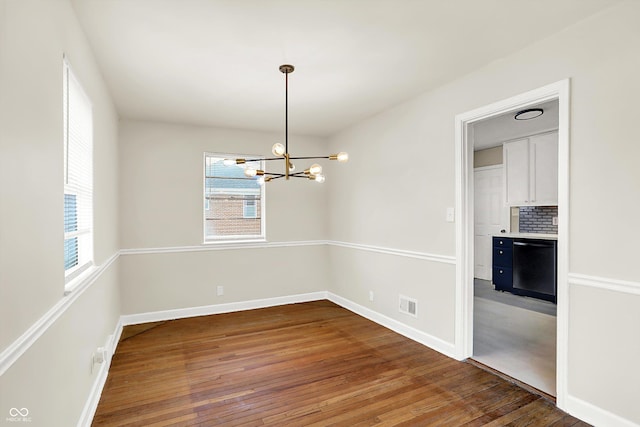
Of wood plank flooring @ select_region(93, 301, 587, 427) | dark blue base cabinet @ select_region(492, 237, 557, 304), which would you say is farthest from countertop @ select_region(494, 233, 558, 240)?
wood plank flooring @ select_region(93, 301, 587, 427)

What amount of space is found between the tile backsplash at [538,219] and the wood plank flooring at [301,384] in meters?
3.65

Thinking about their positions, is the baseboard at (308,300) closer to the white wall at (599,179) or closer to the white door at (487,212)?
the white wall at (599,179)

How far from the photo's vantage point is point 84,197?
2459mm

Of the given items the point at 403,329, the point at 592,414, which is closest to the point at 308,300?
the point at 403,329

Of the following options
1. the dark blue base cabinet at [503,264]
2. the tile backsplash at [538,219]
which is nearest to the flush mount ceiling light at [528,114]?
the tile backsplash at [538,219]

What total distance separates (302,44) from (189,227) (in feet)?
10.1

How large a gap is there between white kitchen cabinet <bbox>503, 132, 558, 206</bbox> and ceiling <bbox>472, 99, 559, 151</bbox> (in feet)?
0.55

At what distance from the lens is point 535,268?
5285mm

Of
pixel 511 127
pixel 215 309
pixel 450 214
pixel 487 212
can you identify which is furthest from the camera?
pixel 487 212

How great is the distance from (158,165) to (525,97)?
4.17m

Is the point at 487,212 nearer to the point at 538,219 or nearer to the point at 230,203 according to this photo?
the point at 538,219

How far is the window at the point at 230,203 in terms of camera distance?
4.86m

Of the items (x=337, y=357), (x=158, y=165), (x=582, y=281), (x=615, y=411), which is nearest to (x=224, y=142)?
(x=158, y=165)

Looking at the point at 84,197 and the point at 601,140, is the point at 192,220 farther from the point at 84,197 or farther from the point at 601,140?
the point at 601,140
